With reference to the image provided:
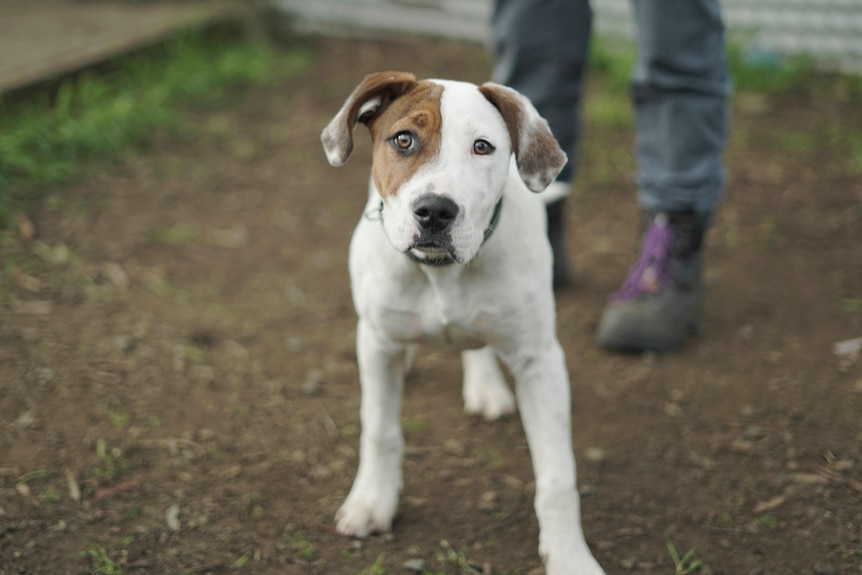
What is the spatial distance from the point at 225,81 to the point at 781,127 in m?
3.89

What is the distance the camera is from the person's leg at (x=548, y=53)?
12.0 ft

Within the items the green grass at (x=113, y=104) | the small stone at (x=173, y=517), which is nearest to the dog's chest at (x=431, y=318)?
the small stone at (x=173, y=517)

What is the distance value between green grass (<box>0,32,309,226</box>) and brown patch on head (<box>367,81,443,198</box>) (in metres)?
2.83

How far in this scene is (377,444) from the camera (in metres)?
2.82

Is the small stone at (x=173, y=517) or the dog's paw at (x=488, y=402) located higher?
the dog's paw at (x=488, y=402)

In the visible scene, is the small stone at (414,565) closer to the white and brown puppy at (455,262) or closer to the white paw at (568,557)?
the white and brown puppy at (455,262)

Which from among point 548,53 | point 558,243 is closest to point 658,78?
point 548,53

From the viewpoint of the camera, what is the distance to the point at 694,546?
2729 mm

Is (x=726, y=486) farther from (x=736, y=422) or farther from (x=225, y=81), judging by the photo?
(x=225, y=81)

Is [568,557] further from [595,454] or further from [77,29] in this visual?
[77,29]

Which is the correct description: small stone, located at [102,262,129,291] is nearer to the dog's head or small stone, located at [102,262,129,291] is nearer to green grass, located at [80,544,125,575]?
green grass, located at [80,544,125,575]

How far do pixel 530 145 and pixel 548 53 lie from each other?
144 centimetres

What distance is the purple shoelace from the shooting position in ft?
12.5

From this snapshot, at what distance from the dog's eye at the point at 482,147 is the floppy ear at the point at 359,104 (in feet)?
0.98
